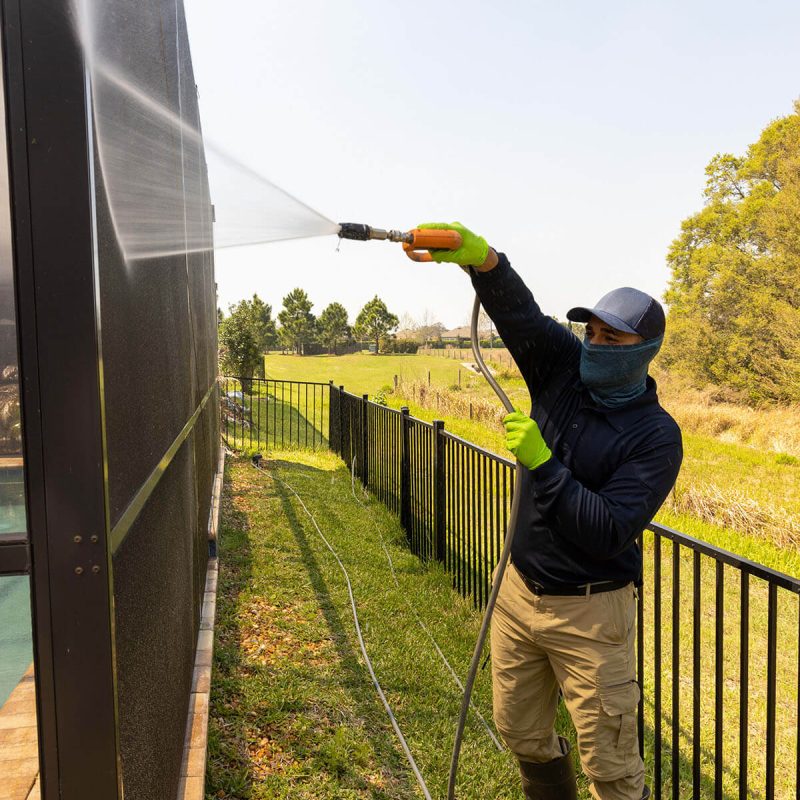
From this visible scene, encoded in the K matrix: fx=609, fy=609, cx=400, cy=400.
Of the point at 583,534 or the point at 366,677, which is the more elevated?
the point at 583,534

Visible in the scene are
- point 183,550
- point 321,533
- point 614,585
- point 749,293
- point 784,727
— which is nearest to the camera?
point 614,585

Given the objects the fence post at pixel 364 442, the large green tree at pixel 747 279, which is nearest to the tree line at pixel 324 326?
the large green tree at pixel 747 279

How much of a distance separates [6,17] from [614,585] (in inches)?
88.4

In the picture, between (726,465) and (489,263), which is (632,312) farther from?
(726,465)

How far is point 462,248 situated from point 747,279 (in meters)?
27.6

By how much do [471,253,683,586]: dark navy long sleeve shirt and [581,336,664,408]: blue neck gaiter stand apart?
0.04m

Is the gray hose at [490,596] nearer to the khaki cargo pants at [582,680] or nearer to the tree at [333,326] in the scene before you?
the khaki cargo pants at [582,680]

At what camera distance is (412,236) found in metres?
2.11

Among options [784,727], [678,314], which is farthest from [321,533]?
[678,314]

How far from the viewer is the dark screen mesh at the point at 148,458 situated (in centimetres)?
139

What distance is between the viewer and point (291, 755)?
9.29 ft

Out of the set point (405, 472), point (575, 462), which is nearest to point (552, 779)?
point (575, 462)

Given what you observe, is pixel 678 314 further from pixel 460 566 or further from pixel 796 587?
pixel 796 587

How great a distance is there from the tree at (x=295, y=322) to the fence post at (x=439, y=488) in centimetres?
7737
